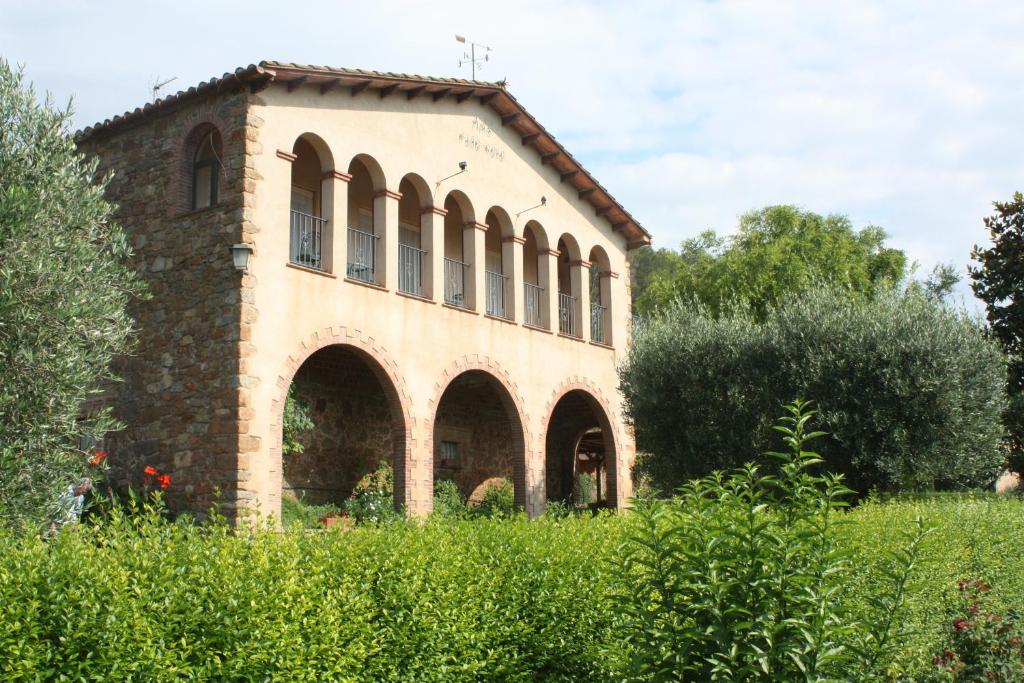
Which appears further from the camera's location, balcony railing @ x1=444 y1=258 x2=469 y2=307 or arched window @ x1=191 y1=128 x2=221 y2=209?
balcony railing @ x1=444 y1=258 x2=469 y2=307

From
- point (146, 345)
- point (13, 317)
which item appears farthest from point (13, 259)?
point (146, 345)

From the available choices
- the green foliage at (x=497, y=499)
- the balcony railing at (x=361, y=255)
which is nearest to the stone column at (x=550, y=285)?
the green foliage at (x=497, y=499)

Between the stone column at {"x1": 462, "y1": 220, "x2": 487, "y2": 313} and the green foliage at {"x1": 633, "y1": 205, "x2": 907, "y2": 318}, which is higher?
the green foliage at {"x1": 633, "y1": 205, "x2": 907, "y2": 318}

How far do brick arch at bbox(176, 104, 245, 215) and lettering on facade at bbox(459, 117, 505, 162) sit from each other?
15.5ft

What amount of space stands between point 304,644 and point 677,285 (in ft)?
92.7

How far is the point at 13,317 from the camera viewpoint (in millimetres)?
8914

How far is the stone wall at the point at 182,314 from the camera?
12.8 metres

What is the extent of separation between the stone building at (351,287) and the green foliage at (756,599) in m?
6.63

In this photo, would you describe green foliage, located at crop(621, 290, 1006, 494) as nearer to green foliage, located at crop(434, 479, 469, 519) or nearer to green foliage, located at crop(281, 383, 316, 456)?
green foliage, located at crop(434, 479, 469, 519)

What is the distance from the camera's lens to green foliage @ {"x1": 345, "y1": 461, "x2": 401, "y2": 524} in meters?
15.3

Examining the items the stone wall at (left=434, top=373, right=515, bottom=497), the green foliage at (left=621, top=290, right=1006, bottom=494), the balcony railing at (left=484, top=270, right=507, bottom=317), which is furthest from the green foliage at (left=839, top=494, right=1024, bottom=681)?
the stone wall at (left=434, top=373, right=515, bottom=497)

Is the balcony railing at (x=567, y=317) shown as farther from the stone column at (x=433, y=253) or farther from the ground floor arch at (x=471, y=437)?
the stone column at (x=433, y=253)

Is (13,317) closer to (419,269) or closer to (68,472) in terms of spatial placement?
(68,472)

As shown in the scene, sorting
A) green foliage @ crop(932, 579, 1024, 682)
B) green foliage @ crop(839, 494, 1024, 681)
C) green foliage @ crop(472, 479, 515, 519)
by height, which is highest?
green foliage @ crop(472, 479, 515, 519)
